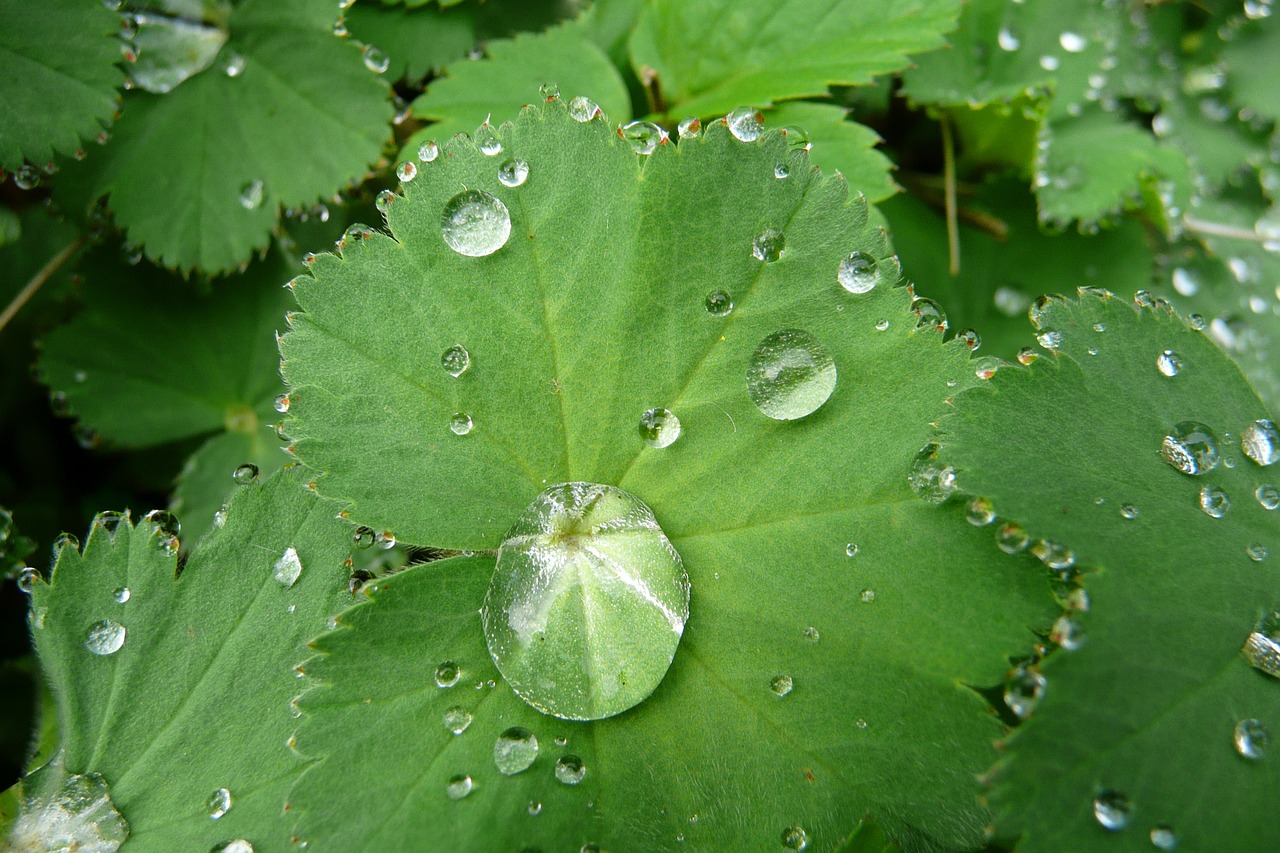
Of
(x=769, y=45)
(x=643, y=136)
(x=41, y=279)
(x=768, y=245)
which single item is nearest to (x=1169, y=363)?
(x=768, y=245)

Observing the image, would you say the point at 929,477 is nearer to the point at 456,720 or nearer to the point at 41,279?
the point at 456,720

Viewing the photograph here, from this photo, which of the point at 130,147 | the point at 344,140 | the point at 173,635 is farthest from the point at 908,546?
the point at 130,147

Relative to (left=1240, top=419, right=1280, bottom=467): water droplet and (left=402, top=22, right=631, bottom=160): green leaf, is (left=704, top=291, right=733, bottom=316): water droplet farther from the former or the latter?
(left=1240, top=419, right=1280, bottom=467): water droplet

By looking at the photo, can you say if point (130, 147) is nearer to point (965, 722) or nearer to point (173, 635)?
point (173, 635)

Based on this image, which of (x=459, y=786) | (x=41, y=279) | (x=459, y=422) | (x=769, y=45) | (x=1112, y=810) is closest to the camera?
(x=1112, y=810)

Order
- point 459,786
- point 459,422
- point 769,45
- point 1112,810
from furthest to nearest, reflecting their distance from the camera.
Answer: point 769,45 → point 459,422 → point 459,786 → point 1112,810

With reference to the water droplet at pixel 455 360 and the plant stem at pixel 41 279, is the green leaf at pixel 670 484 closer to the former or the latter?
the water droplet at pixel 455 360

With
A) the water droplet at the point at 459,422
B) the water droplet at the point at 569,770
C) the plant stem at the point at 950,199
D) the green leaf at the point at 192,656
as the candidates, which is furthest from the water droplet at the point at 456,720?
the plant stem at the point at 950,199

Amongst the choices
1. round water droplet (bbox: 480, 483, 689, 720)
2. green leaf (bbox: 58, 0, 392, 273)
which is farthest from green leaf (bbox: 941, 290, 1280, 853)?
green leaf (bbox: 58, 0, 392, 273)
